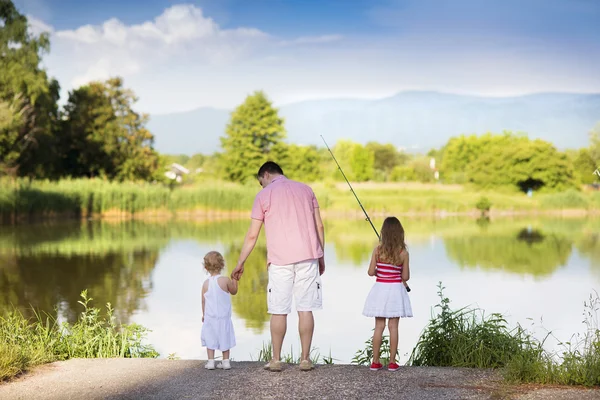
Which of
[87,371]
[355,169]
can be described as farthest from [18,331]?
[355,169]

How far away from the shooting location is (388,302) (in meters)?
6.49

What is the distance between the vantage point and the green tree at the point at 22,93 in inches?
1601

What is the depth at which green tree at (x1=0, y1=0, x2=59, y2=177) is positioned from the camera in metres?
40.7

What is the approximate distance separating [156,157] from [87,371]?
50496mm

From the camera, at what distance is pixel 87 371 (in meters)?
6.35

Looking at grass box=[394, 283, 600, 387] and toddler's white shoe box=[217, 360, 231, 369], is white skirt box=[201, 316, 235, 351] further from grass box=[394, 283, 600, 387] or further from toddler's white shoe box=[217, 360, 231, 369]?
grass box=[394, 283, 600, 387]

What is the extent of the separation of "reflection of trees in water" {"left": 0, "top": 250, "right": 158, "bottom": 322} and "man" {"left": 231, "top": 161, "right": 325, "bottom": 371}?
6.75m

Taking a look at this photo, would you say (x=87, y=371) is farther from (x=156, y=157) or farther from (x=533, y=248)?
(x=156, y=157)

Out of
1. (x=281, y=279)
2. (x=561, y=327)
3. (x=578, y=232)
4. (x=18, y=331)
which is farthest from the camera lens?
(x=578, y=232)

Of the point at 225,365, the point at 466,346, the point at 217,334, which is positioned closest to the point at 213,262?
the point at 217,334

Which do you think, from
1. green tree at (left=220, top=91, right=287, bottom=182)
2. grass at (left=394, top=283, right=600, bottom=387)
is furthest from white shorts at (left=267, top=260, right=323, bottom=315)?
green tree at (left=220, top=91, right=287, bottom=182)

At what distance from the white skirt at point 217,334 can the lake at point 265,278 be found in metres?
2.34

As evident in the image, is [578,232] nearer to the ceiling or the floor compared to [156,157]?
nearer to the floor

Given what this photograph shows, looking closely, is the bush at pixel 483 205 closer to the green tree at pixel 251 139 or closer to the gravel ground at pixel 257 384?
the green tree at pixel 251 139
